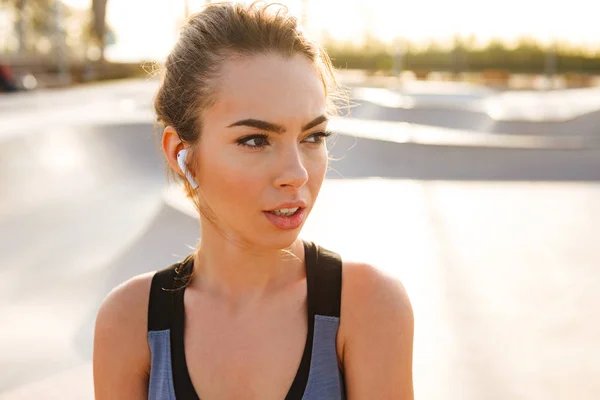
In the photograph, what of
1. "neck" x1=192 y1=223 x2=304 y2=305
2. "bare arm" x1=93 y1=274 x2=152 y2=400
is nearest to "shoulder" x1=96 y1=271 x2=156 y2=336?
"bare arm" x1=93 y1=274 x2=152 y2=400

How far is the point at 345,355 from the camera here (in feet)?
5.82

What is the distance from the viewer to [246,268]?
1909mm

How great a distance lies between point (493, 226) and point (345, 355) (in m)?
5.79

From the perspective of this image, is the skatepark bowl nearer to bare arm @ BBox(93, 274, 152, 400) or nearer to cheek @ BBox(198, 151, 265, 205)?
cheek @ BBox(198, 151, 265, 205)

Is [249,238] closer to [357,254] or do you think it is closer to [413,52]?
[357,254]

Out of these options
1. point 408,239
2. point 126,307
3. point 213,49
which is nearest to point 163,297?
point 126,307

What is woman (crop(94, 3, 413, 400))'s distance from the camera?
166 centimetres

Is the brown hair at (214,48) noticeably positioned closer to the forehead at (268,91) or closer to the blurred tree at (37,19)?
the forehead at (268,91)

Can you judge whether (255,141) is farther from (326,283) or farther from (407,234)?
(407,234)

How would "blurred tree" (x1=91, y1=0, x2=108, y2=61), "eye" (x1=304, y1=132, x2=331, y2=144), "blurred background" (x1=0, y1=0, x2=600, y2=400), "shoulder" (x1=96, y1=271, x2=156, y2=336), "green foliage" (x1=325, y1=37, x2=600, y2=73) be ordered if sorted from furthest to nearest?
"green foliage" (x1=325, y1=37, x2=600, y2=73) < "blurred tree" (x1=91, y1=0, x2=108, y2=61) < "blurred background" (x1=0, y1=0, x2=600, y2=400) < "shoulder" (x1=96, y1=271, x2=156, y2=336) < "eye" (x1=304, y1=132, x2=331, y2=144)

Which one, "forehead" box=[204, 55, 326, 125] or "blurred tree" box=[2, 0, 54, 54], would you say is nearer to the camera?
"forehead" box=[204, 55, 326, 125]

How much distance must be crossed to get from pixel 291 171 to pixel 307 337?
47 centimetres

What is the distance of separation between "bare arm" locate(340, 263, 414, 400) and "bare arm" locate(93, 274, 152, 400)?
572 millimetres

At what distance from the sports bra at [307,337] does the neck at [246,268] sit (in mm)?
59
